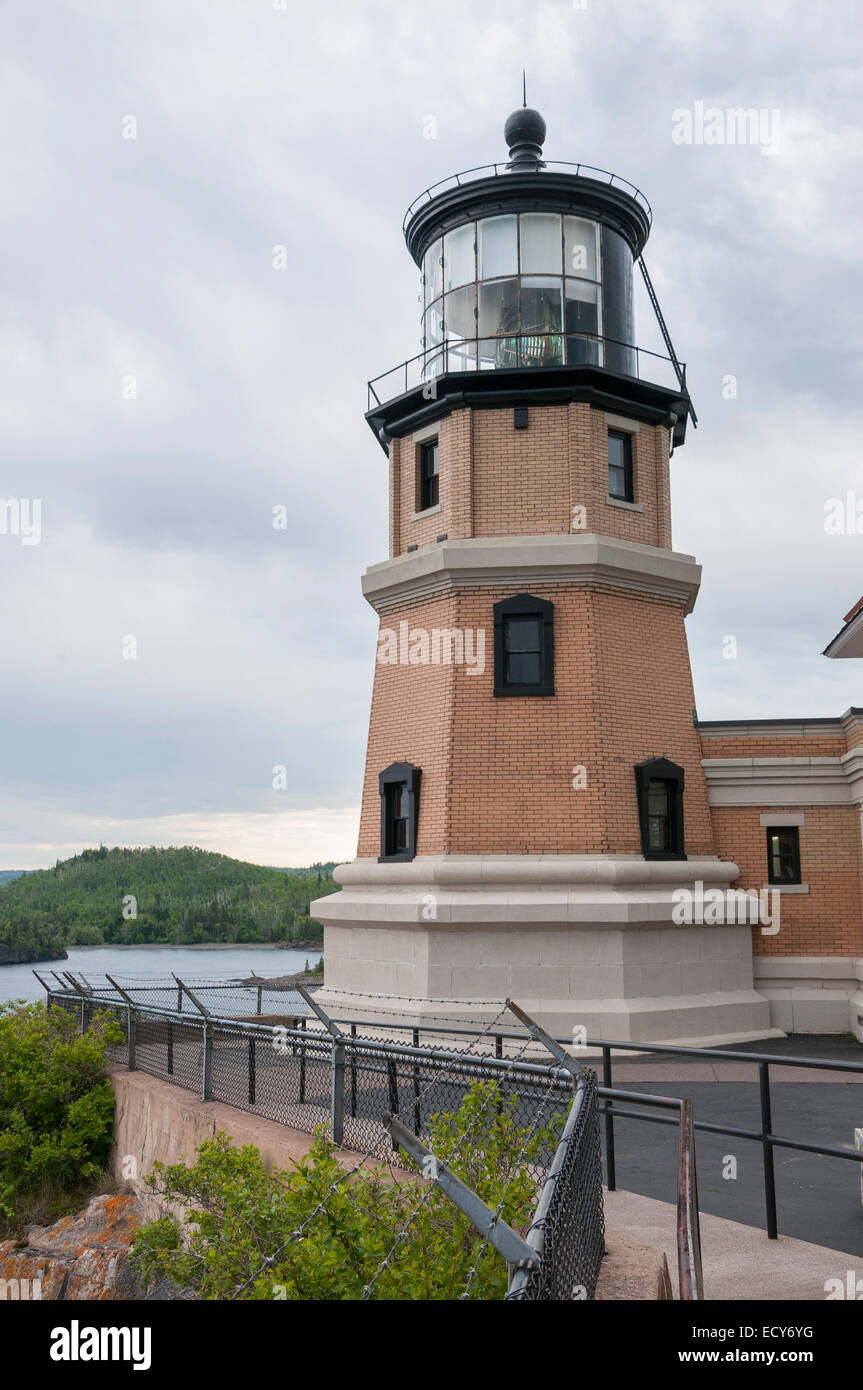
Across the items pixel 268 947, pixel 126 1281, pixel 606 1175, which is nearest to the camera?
pixel 606 1175

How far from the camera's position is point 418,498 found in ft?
62.1

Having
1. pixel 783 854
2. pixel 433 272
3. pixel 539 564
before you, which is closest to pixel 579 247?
pixel 433 272

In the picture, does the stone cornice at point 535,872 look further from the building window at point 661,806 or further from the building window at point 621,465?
the building window at point 621,465

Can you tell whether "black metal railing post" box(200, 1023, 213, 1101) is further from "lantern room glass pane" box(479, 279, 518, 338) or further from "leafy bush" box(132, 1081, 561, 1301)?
"lantern room glass pane" box(479, 279, 518, 338)

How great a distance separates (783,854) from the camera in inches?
726

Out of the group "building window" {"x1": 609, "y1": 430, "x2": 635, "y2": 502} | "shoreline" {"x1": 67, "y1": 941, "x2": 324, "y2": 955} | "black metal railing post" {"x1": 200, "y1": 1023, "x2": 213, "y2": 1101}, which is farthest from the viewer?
"shoreline" {"x1": 67, "y1": 941, "x2": 324, "y2": 955}

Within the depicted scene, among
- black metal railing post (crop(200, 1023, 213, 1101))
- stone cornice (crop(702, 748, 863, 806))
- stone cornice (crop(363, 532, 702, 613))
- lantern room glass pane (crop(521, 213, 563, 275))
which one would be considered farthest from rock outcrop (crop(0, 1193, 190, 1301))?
lantern room glass pane (crop(521, 213, 563, 275))

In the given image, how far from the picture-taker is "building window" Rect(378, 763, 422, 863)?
1716cm

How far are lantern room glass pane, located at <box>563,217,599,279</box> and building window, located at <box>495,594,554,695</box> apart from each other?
6.19 m

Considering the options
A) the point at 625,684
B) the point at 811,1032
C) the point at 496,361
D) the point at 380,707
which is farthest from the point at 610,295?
the point at 811,1032

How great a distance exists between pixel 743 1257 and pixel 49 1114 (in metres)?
10.7

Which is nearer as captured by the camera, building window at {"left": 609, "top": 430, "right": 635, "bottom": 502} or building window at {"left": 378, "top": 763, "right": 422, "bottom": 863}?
building window at {"left": 378, "top": 763, "right": 422, "bottom": 863}

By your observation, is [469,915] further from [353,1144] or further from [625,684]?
[353,1144]
